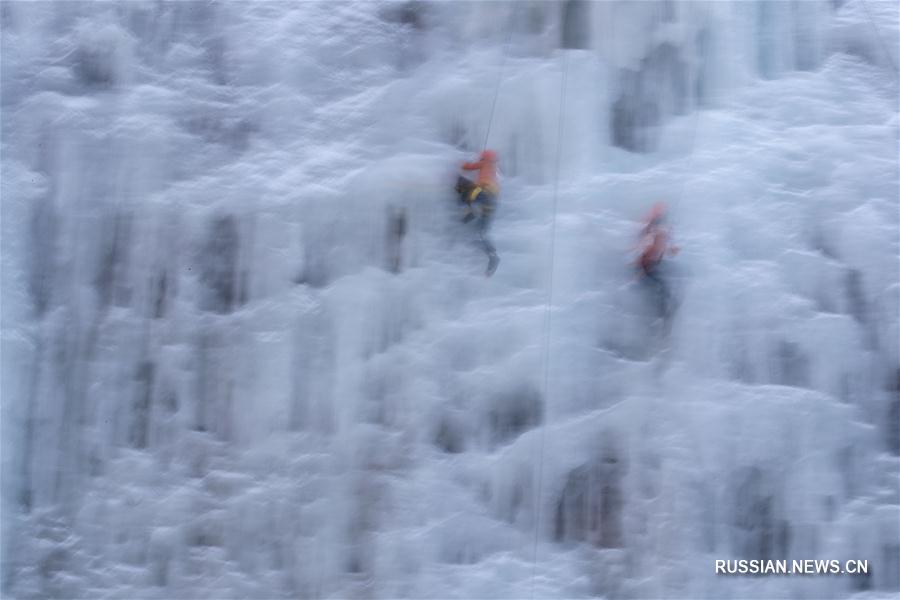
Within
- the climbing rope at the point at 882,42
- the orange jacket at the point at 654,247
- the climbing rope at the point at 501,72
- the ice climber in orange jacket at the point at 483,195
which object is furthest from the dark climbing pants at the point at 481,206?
the climbing rope at the point at 882,42

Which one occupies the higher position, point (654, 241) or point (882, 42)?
point (882, 42)

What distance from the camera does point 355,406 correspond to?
3.99 m

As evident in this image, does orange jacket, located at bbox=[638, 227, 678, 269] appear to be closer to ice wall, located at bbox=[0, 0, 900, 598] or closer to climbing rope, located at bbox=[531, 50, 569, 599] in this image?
ice wall, located at bbox=[0, 0, 900, 598]

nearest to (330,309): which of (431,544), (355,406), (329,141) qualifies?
(355,406)

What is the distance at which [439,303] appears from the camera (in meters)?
4.06

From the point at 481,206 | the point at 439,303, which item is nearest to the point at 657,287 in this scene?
the point at 481,206

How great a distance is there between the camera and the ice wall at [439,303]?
12.8ft

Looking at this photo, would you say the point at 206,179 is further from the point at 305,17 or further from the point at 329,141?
the point at 305,17

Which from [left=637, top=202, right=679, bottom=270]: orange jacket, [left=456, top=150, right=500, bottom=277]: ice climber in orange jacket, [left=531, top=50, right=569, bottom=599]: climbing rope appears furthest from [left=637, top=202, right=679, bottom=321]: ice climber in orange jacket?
[left=456, top=150, right=500, bottom=277]: ice climber in orange jacket

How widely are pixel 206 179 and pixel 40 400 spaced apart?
1.15 meters

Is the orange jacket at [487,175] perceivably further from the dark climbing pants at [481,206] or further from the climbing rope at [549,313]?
the climbing rope at [549,313]

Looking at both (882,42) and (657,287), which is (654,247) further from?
(882,42)

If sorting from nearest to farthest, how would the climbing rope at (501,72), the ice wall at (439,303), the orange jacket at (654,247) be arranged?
the ice wall at (439,303) → the orange jacket at (654,247) → the climbing rope at (501,72)

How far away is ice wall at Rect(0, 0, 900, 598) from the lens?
3898 mm
